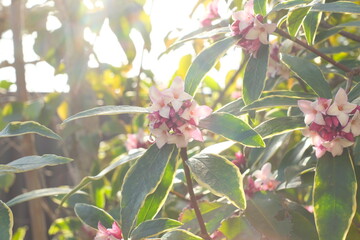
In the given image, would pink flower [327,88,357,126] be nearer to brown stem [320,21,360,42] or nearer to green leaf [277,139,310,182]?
green leaf [277,139,310,182]

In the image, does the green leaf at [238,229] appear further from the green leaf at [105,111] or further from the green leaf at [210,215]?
the green leaf at [105,111]

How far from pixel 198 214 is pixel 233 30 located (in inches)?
11.7

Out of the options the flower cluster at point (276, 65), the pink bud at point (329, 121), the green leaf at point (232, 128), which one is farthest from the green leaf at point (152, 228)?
the flower cluster at point (276, 65)

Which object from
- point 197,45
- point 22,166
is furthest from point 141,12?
point 22,166

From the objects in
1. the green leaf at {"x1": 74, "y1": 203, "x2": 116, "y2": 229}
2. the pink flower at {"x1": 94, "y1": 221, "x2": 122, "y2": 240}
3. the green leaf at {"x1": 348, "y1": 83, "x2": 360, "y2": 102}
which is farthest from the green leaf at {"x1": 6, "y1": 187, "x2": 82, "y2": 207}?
the green leaf at {"x1": 348, "y1": 83, "x2": 360, "y2": 102}

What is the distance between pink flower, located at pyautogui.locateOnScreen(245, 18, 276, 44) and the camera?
2.66ft

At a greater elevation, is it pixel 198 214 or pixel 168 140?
pixel 168 140

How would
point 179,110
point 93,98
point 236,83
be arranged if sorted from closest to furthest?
point 179,110
point 93,98
point 236,83

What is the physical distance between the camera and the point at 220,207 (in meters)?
0.92

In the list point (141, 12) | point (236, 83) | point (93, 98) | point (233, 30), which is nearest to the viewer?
point (233, 30)

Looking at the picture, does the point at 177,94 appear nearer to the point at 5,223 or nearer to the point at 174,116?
the point at 174,116

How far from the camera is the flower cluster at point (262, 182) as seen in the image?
3.20 ft

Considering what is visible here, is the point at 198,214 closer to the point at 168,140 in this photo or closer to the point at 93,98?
the point at 168,140

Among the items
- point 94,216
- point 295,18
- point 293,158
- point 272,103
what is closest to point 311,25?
point 295,18
